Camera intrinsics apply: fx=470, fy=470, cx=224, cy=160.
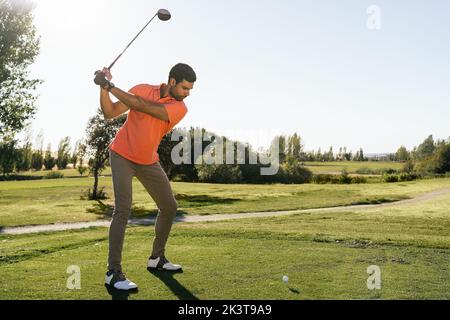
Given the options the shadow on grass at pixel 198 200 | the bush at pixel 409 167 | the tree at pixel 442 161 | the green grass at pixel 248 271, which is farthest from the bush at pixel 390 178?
the green grass at pixel 248 271

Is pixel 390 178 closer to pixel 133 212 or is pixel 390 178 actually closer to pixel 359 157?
pixel 133 212

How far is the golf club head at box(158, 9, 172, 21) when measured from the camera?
765 cm

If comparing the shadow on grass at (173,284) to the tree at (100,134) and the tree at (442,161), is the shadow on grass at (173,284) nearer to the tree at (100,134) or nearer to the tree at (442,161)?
the tree at (100,134)

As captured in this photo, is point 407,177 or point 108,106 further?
point 407,177

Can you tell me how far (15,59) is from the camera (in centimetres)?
3092

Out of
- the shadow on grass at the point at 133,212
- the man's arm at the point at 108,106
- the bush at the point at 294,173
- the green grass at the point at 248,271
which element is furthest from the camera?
the bush at the point at 294,173

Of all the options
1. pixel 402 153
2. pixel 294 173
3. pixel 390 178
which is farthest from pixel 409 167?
pixel 402 153

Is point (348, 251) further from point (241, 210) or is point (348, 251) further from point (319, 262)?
point (241, 210)

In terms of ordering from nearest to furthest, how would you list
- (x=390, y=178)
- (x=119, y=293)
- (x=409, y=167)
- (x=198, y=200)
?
(x=119, y=293), (x=198, y=200), (x=390, y=178), (x=409, y=167)

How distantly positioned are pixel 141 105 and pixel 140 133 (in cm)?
48

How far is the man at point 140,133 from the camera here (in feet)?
19.0

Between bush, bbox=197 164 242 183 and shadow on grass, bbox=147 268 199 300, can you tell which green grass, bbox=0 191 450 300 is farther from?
bush, bbox=197 164 242 183

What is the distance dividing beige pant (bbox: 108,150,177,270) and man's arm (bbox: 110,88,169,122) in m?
0.76
